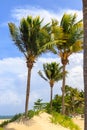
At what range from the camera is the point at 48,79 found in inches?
1884

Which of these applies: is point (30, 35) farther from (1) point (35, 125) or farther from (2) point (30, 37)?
(1) point (35, 125)

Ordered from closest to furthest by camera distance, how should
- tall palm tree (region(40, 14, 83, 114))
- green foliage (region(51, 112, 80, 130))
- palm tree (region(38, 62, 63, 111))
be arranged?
green foliage (region(51, 112, 80, 130))
tall palm tree (region(40, 14, 83, 114))
palm tree (region(38, 62, 63, 111))

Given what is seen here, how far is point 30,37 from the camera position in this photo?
32562 millimetres

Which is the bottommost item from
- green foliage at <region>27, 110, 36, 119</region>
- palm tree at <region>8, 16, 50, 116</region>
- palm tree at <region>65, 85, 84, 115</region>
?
green foliage at <region>27, 110, 36, 119</region>

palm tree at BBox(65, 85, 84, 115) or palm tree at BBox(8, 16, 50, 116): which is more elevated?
palm tree at BBox(8, 16, 50, 116)

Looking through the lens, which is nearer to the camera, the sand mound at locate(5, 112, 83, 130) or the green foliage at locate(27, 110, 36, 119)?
the sand mound at locate(5, 112, 83, 130)

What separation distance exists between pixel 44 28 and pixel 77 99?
42.9 m

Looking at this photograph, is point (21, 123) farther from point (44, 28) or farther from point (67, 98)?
point (67, 98)

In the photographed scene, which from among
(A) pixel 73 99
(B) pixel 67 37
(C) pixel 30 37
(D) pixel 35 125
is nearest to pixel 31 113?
(D) pixel 35 125

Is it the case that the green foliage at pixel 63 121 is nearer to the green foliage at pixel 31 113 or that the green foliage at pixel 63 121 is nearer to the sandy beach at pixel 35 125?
the sandy beach at pixel 35 125

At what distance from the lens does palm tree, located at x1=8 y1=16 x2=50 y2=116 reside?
106 ft

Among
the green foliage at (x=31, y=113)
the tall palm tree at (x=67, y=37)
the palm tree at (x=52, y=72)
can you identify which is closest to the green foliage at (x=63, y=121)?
the green foliage at (x=31, y=113)

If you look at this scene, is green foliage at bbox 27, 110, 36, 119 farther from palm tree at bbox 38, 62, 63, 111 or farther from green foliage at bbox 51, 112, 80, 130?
palm tree at bbox 38, 62, 63, 111

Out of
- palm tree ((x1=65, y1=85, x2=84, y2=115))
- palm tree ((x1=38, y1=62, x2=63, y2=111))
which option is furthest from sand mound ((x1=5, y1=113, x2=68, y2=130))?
palm tree ((x1=65, y1=85, x2=84, y2=115))
